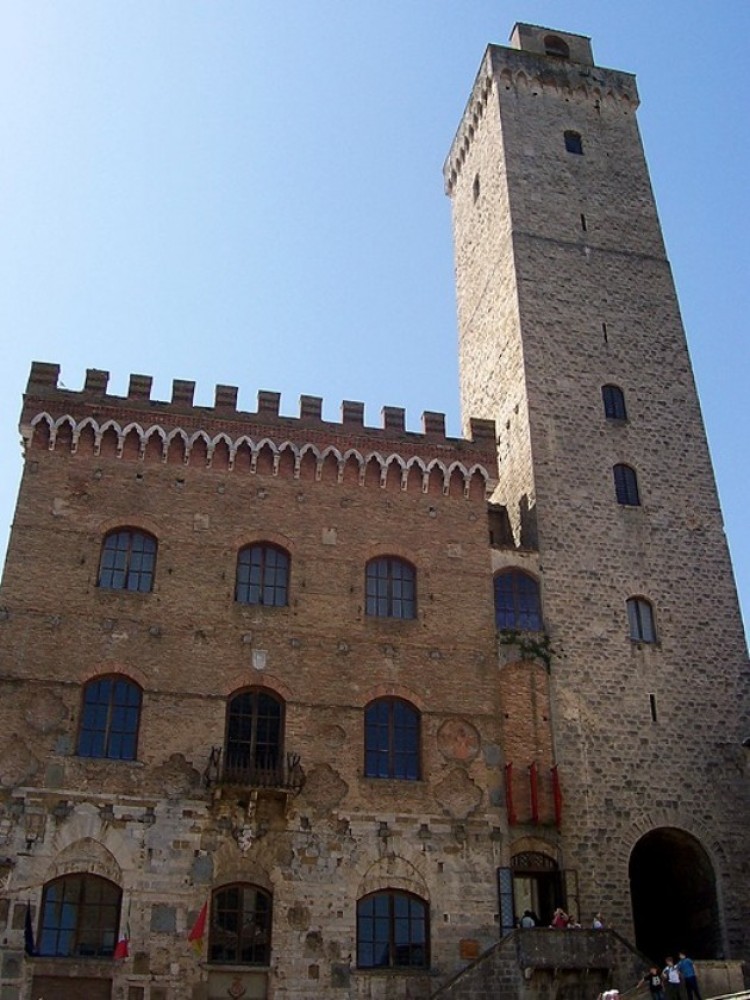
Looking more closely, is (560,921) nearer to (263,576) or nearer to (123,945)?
(123,945)

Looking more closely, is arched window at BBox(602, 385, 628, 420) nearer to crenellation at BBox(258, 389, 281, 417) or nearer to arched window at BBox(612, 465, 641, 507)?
arched window at BBox(612, 465, 641, 507)

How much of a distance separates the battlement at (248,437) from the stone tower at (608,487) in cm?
272

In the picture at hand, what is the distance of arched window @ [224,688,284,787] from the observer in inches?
942

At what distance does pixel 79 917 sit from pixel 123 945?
1.18m

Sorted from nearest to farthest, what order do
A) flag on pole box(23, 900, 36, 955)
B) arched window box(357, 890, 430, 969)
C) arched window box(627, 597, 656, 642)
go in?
1. flag on pole box(23, 900, 36, 955)
2. arched window box(357, 890, 430, 969)
3. arched window box(627, 597, 656, 642)

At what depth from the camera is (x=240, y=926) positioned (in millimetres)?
22984

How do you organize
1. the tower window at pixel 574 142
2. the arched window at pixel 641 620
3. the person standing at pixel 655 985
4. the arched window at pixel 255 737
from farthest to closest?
the tower window at pixel 574 142 → the arched window at pixel 641 620 → the arched window at pixel 255 737 → the person standing at pixel 655 985

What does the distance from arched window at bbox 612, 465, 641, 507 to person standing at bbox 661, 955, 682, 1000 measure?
13.4 meters

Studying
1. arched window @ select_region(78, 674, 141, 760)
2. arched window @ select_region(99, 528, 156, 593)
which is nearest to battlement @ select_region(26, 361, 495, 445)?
arched window @ select_region(99, 528, 156, 593)

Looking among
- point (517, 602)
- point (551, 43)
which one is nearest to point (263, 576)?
point (517, 602)

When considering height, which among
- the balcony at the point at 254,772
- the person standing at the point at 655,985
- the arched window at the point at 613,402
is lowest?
the person standing at the point at 655,985

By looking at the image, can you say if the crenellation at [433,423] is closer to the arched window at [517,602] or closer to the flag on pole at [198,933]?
the arched window at [517,602]

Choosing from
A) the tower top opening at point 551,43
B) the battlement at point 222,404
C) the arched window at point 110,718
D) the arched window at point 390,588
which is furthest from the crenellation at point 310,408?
the tower top opening at point 551,43

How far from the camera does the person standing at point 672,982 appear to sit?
69.0ft
